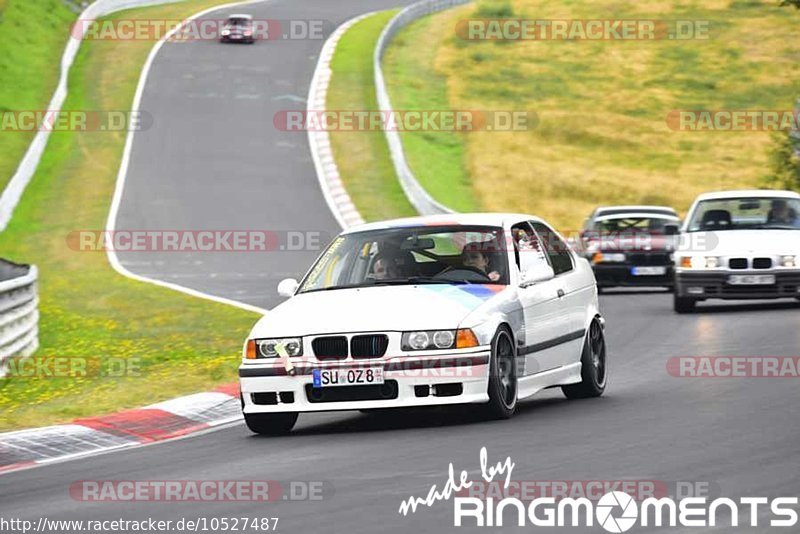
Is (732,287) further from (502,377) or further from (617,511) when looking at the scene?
(617,511)

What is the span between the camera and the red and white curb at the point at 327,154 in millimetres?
39844

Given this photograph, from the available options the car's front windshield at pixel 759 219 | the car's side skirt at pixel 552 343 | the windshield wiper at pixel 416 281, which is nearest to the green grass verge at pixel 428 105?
the car's front windshield at pixel 759 219

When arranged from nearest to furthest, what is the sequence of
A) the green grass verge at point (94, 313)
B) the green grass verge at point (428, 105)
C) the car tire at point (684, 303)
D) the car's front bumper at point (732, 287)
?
the green grass verge at point (94, 313)
the car's front bumper at point (732, 287)
the car tire at point (684, 303)
the green grass verge at point (428, 105)

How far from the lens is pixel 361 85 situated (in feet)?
184

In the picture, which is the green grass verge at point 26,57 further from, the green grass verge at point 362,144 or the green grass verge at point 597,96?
the green grass verge at point 597,96

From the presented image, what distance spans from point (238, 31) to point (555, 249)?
51.3 meters

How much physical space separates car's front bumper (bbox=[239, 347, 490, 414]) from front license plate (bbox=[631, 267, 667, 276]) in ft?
57.0

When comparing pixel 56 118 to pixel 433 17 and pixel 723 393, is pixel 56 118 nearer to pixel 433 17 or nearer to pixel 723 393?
pixel 433 17

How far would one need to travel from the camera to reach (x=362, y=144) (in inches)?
1943

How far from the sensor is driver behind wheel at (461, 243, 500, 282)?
12.7 metres

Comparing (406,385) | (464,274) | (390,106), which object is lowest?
(390,106)

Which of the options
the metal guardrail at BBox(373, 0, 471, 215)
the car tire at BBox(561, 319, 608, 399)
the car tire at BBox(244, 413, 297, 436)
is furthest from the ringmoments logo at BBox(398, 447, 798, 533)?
the metal guardrail at BBox(373, 0, 471, 215)

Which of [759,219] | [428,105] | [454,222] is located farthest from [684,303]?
[428,105]

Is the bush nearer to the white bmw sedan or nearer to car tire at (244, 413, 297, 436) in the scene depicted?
the white bmw sedan
